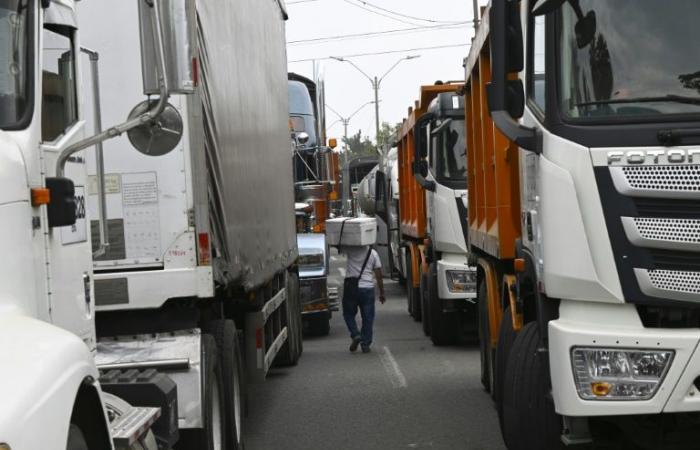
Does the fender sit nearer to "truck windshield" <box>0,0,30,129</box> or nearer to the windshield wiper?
"truck windshield" <box>0,0,30,129</box>

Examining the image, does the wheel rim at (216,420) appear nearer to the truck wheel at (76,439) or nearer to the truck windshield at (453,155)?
the truck wheel at (76,439)

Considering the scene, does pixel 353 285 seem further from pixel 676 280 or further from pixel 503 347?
pixel 676 280

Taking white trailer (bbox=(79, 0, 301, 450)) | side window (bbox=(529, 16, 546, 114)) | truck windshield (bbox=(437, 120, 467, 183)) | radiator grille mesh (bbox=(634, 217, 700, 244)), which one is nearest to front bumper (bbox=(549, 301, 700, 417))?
radiator grille mesh (bbox=(634, 217, 700, 244))

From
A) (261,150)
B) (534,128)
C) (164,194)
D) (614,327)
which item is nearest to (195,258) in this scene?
(164,194)

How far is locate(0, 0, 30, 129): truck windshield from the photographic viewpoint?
4422 millimetres

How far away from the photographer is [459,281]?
15.3 m

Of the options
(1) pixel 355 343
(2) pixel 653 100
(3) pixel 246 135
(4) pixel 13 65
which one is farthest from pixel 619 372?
(1) pixel 355 343

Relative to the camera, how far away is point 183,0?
181 inches

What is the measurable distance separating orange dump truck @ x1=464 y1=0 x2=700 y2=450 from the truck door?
2.37 meters

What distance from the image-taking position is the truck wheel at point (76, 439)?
4.16m

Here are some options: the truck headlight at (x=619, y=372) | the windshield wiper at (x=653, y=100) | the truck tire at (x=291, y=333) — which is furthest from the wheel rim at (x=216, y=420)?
the truck tire at (x=291, y=333)

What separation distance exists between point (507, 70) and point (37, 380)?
354cm

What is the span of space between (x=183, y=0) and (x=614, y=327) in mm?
2774

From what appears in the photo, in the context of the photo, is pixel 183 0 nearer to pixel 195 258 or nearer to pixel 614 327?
pixel 614 327
